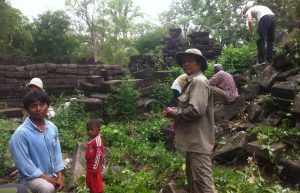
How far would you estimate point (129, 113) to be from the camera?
998 centimetres

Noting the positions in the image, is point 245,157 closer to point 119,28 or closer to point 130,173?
point 130,173

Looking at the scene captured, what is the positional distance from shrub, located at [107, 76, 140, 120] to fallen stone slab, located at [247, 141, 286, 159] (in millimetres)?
4575

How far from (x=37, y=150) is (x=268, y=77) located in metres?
5.71

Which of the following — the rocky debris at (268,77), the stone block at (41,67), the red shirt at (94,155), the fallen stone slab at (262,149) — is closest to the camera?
the red shirt at (94,155)

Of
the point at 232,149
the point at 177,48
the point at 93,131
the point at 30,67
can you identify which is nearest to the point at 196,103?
the point at 93,131

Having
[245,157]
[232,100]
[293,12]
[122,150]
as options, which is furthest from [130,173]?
[293,12]

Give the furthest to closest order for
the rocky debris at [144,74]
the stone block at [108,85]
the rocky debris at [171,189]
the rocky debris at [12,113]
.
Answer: the rocky debris at [144,74]
the stone block at [108,85]
the rocky debris at [12,113]
the rocky debris at [171,189]

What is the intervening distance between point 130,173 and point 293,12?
7614 millimetres

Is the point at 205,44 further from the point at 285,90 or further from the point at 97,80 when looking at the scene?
the point at 285,90

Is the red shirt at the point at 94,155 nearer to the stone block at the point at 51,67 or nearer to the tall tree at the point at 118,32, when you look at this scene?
the stone block at the point at 51,67

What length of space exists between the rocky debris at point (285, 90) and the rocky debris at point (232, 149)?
1.14 m

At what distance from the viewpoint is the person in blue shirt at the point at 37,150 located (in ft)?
11.4

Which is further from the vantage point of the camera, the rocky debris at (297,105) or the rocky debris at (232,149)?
the rocky debris at (232,149)

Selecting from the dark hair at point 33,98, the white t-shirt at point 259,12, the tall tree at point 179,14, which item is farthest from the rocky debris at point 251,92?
the tall tree at point 179,14
